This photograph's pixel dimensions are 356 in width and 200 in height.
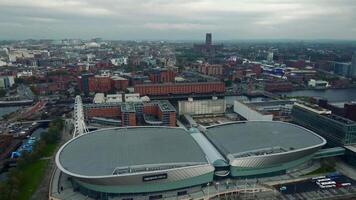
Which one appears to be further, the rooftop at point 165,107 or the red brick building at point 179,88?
the red brick building at point 179,88

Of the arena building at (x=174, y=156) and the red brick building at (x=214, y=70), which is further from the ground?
the red brick building at (x=214, y=70)

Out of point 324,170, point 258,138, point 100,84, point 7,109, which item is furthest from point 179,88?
point 324,170

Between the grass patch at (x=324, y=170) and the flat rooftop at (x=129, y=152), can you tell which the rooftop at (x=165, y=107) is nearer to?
the flat rooftop at (x=129, y=152)

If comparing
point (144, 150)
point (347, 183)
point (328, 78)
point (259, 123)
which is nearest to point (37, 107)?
point (144, 150)

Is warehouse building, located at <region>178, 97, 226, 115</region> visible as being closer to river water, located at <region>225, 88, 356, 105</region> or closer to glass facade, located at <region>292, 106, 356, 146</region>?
river water, located at <region>225, 88, 356, 105</region>

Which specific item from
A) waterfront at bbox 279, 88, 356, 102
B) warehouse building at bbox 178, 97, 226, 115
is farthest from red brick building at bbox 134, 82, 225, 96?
waterfront at bbox 279, 88, 356, 102

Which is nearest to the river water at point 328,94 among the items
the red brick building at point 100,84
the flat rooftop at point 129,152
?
the red brick building at point 100,84
